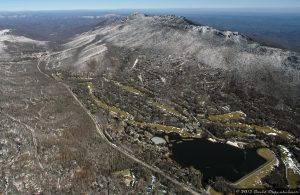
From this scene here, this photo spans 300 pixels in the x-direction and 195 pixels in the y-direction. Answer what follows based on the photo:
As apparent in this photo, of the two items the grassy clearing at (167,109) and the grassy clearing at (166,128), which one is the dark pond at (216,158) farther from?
the grassy clearing at (167,109)

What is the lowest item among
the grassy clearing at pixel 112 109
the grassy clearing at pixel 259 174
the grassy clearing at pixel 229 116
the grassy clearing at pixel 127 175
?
the grassy clearing at pixel 229 116

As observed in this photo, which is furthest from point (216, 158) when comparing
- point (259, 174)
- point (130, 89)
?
point (130, 89)

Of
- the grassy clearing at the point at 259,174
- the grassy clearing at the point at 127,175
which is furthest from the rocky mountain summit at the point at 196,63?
the grassy clearing at the point at 127,175

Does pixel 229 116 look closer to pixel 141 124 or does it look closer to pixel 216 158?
pixel 141 124

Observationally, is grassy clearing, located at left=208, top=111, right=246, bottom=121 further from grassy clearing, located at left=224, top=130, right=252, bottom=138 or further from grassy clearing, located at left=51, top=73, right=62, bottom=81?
grassy clearing, located at left=51, top=73, right=62, bottom=81

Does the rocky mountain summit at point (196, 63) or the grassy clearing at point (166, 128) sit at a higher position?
the rocky mountain summit at point (196, 63)

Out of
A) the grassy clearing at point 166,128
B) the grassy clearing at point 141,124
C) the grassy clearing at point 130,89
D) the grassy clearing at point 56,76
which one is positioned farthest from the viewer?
the grassy clearing at point 56,76
